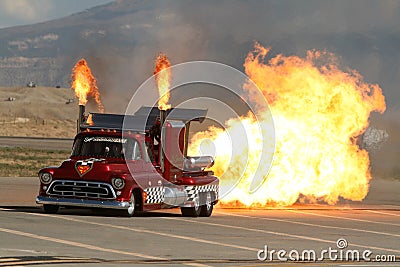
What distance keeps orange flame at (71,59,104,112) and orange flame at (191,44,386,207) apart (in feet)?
11.1

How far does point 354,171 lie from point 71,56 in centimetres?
980

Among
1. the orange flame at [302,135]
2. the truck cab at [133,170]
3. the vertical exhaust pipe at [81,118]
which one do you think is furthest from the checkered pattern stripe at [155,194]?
the orange flame at [302,135]

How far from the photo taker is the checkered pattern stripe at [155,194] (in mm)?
26469

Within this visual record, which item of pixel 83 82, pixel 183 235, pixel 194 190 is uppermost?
pixel 83 82

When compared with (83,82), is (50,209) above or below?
below

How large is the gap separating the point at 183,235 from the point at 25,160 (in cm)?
3724

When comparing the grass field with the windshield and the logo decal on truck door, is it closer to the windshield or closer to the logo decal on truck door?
the windshield

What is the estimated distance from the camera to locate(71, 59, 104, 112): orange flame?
2986cm

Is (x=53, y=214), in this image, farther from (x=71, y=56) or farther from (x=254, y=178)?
(x=71, y=56)

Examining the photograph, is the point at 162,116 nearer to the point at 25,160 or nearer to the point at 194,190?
the point at 194,190

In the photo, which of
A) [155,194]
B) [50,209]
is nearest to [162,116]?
[155,194]

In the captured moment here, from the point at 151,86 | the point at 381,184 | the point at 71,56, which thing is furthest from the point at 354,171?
the point at 381,184

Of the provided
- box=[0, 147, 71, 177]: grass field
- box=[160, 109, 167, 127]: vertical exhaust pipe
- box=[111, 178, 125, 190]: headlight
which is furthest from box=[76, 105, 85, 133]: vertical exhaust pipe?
box=[0, 147, 71, 177]: grass field

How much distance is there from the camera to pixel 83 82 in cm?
3003
